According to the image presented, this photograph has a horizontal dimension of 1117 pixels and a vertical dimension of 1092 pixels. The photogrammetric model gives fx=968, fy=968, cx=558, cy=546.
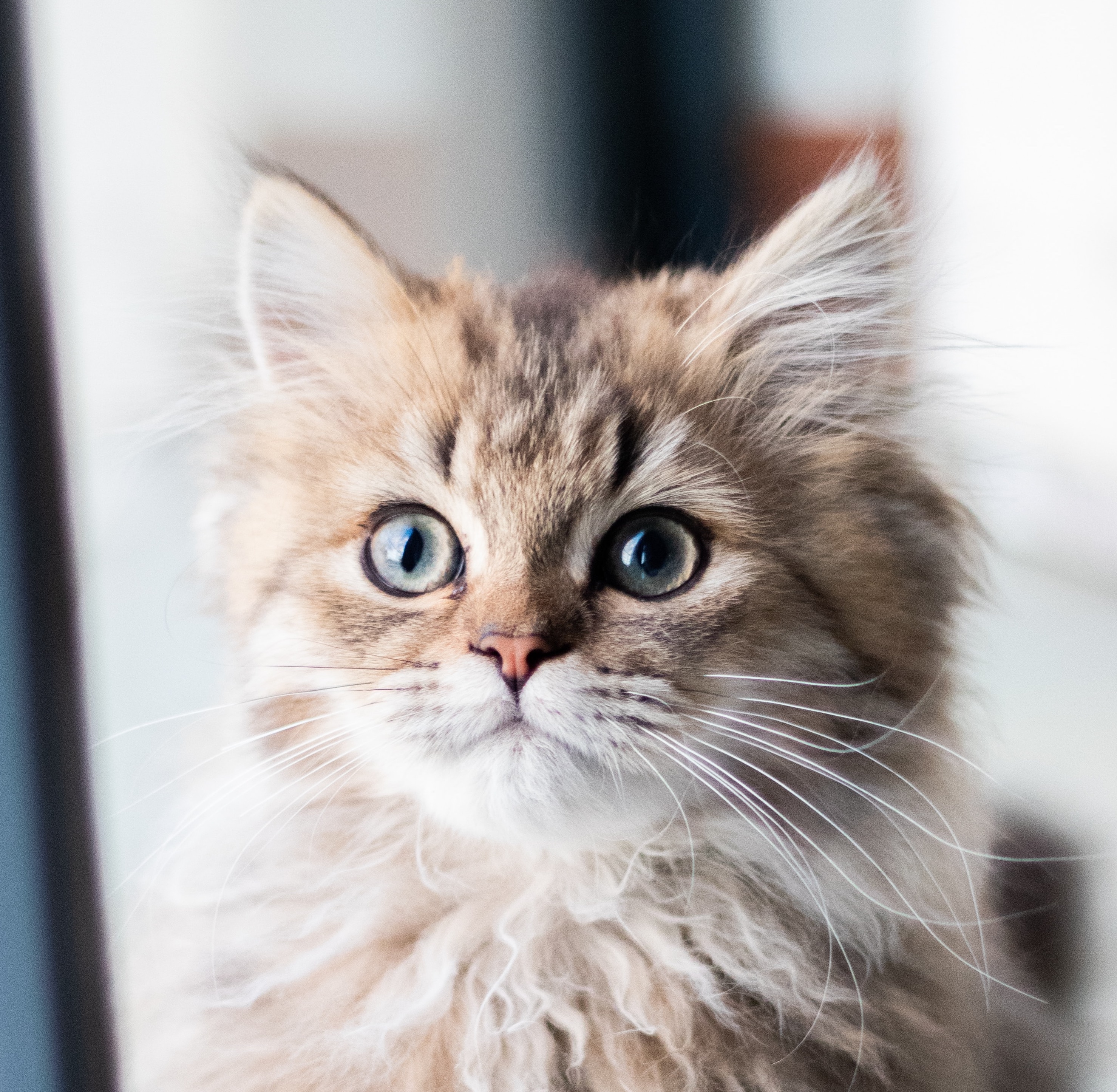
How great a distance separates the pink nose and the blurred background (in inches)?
15.0

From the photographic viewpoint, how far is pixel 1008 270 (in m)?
0.96

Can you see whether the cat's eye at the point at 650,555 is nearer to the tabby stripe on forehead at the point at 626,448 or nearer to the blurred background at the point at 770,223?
the tabby stripe on forehead at the point at 626,448

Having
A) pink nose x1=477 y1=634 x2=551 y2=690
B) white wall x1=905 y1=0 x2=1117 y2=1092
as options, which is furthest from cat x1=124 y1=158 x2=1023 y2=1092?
white wall x1=905 y1=0 x2=1117 y2=1092

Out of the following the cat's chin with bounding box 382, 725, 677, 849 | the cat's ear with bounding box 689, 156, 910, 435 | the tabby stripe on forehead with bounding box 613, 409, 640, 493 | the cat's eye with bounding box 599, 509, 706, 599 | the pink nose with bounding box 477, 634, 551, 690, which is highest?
the cat's ear with bounding box 689, 156, 910, 435

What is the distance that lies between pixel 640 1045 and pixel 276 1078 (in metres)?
0.31

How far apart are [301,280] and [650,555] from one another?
1.36 feet

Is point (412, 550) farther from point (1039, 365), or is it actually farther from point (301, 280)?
point (1039, 365)

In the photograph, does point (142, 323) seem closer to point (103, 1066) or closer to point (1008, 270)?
point (103, 1066)

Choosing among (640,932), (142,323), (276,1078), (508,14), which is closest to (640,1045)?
(640,932)

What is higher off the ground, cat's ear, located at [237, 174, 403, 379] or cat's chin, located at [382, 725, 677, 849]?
cat's ear, located at [237, 174, 403, 379]

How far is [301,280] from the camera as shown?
895mm

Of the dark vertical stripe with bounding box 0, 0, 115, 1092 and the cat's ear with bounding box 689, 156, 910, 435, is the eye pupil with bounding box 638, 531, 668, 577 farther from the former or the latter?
the dark vertical stripe with bounding box 0, 0, 115, 1092

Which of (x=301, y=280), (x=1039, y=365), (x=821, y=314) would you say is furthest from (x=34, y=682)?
(x=1039, y=365)

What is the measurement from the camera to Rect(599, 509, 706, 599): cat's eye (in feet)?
2.59
